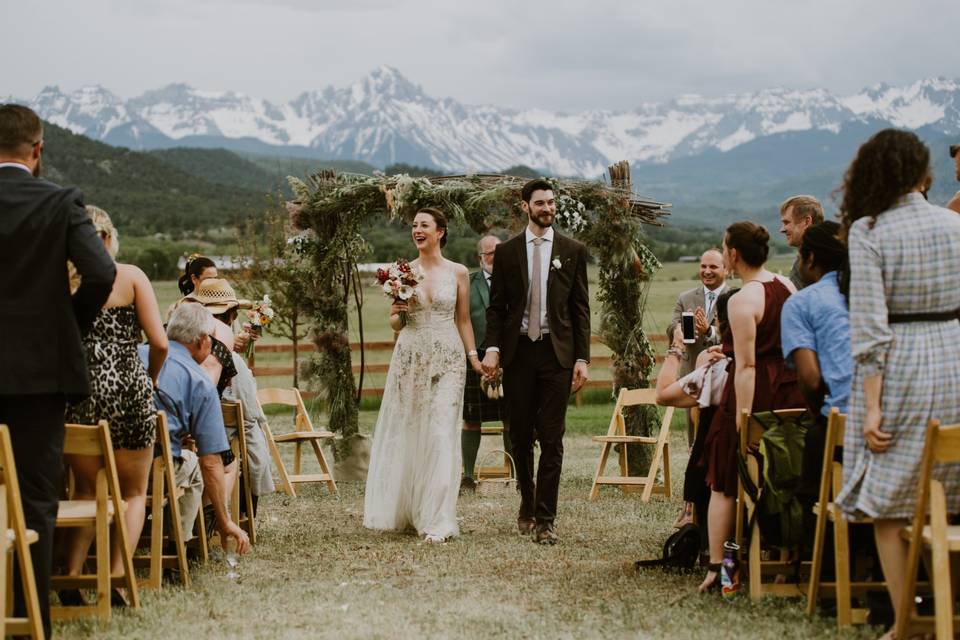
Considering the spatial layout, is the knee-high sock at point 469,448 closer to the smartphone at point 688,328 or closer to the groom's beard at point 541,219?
the groom's beard at point 541,219

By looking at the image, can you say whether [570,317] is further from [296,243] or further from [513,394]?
Answer: [296,243]

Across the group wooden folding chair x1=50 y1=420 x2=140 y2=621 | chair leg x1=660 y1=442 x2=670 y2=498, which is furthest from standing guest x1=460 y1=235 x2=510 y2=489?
wooden folding chair x1=50 y1=420 x2=140 y2=621

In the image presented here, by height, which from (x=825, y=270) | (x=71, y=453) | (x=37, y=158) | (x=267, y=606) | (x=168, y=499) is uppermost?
(x=37, y=158)

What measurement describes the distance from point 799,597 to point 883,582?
0.49 meters

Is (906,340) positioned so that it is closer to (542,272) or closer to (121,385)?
(121,385)

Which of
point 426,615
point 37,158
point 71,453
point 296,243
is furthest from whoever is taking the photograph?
point 296,243

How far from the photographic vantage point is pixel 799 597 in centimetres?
638

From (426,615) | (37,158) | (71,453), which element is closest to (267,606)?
(426,615)

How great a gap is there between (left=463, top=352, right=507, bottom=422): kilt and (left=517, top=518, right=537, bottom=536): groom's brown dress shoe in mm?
2991

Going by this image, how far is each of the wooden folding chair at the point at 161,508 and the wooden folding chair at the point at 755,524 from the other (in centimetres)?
301

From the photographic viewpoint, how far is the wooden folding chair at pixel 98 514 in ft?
18.8

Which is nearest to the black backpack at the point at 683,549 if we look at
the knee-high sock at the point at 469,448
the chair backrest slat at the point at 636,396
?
the chair backrest slat at the point at 636,396

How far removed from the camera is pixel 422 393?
922cm

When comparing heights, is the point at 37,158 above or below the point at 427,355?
above
